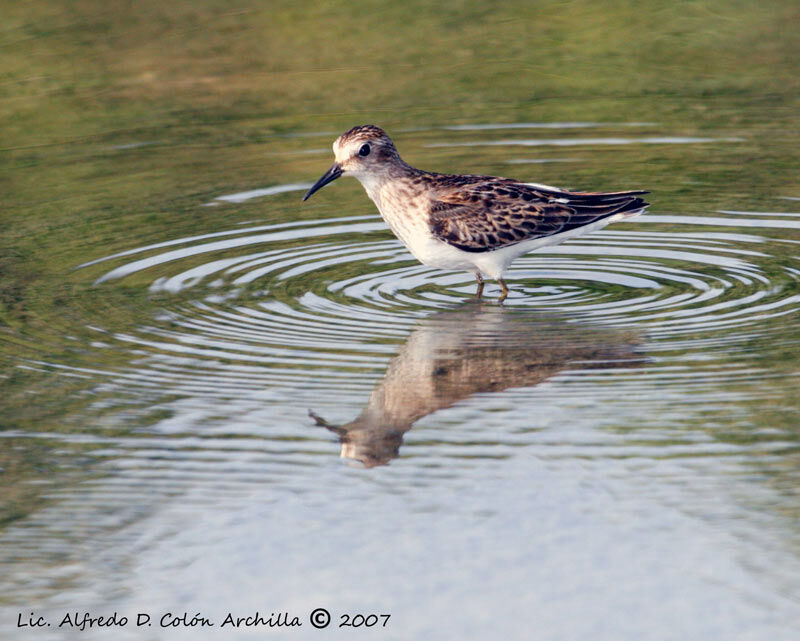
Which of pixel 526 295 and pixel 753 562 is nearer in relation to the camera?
pixel 753 562

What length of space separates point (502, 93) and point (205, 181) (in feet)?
15.8

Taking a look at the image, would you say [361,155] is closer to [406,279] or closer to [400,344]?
[406,279]

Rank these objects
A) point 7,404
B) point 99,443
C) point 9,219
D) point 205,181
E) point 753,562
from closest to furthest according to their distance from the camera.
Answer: point 753,562 → point 99,443 → point 7,404 → point 9,219 → point 205,181

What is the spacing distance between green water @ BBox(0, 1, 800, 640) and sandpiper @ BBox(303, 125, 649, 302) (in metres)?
0.42

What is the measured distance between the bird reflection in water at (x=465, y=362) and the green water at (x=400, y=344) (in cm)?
3

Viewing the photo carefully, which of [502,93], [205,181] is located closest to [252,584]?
[205,181]

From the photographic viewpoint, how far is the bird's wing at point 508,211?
1240 cm

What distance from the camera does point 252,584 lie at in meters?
7.24

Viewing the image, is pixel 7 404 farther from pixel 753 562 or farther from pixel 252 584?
pixel 753 562

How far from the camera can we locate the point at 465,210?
12609 mm

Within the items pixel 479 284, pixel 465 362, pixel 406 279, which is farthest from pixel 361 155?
pixel 465 362

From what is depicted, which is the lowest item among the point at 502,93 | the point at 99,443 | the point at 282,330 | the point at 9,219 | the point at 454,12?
the point at 99,443

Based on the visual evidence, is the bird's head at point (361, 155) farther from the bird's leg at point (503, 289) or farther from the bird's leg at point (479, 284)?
the bird's leg at point (503, 289)

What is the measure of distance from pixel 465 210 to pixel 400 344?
2.21 metres
